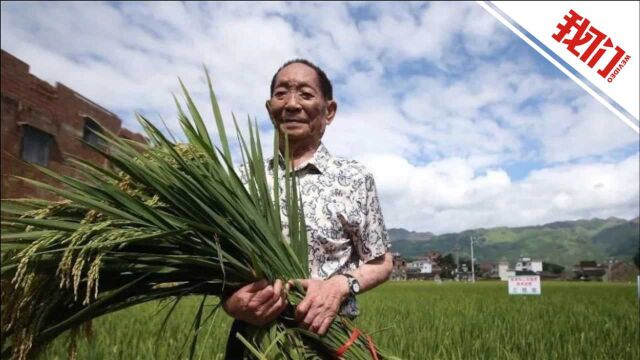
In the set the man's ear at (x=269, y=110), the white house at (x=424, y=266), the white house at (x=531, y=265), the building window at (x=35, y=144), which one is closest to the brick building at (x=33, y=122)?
the building window at (x=35, y=144)

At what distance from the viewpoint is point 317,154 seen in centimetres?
165

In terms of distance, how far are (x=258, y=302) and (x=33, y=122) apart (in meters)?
13.2

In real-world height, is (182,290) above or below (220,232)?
below

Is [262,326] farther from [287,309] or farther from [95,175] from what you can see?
[95,175]

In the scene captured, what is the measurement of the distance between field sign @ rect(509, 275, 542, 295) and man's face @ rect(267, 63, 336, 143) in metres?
9.23

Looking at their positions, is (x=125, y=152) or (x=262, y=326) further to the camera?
(x=125, y=152)

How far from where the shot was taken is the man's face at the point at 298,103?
1.62m

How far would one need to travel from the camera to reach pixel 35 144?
13.0 metres

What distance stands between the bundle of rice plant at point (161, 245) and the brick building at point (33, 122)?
992 cm

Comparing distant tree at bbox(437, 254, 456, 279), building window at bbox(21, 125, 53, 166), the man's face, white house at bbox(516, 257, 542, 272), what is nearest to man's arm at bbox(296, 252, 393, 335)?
the man's face

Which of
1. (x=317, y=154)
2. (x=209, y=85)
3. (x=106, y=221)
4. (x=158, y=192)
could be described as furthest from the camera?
(x=317, y=154)

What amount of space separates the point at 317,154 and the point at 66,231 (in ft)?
2.41

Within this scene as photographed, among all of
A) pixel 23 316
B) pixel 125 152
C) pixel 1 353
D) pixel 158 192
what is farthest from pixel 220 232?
pixel 1 353

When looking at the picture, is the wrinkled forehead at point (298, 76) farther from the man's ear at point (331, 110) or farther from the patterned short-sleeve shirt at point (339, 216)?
the patterned short-sleeve shirt at point (339, 216)
